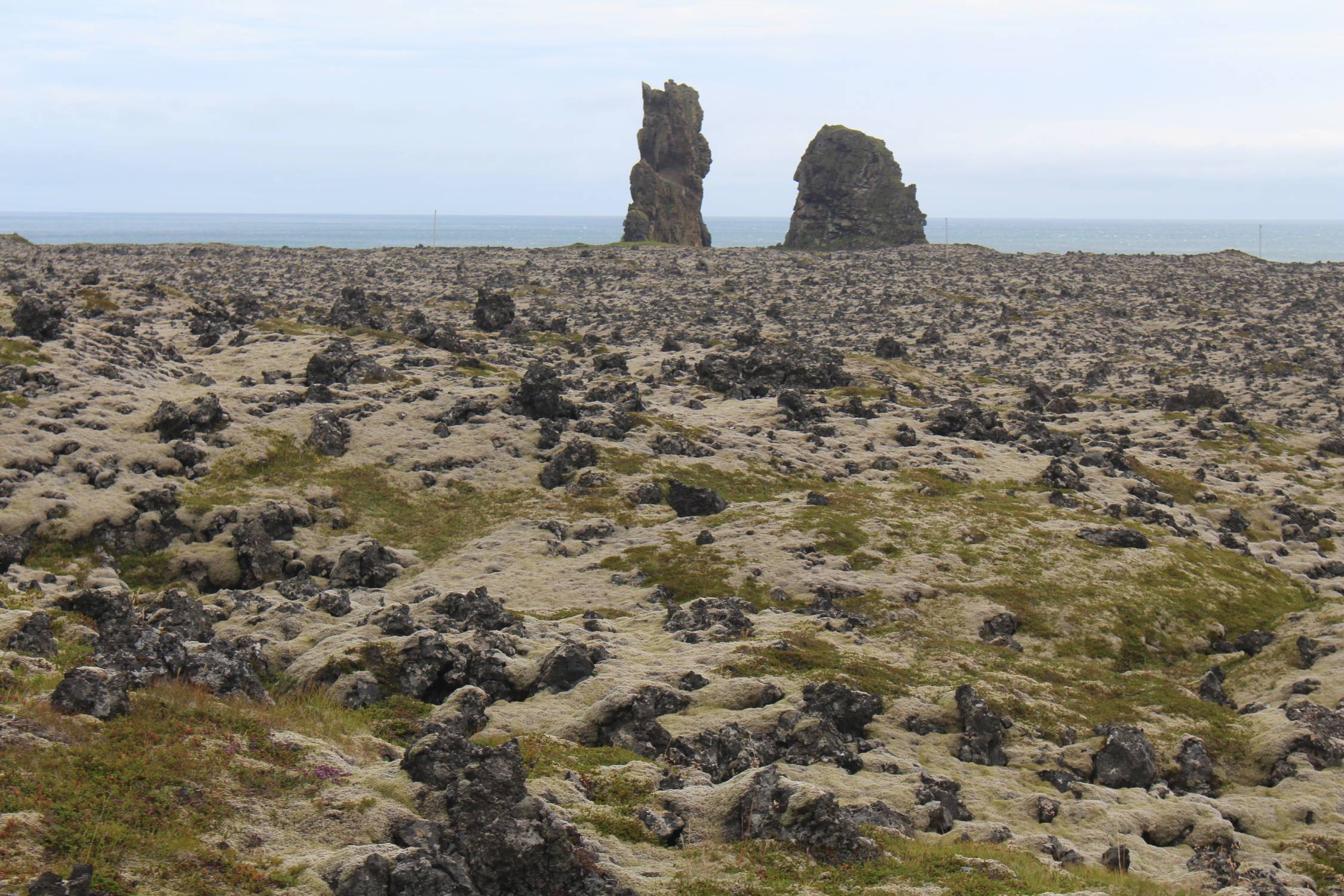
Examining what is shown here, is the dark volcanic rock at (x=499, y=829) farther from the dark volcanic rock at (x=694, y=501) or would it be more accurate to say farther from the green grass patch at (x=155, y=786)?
the dark volcanic rock at (x=694, y=501)

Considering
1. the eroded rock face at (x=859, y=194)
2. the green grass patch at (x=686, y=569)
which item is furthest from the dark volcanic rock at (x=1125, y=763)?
the eroded rock face at (x=859, y=194)

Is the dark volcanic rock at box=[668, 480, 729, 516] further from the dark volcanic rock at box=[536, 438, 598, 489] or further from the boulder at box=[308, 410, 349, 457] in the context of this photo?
the boulder at box=[308, 410, 349, 457]

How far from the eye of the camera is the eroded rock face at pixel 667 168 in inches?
6117

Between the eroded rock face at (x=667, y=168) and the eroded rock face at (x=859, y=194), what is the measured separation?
20658mm

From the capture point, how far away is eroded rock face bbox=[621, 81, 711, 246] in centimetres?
15538

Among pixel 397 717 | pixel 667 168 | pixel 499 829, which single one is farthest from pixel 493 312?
pixel 667 168

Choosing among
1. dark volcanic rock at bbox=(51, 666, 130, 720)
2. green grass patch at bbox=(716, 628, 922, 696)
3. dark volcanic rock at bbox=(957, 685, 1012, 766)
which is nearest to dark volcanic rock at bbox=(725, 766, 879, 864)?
dark volcanic rock at bbox=(957, 685, 1012, 766)

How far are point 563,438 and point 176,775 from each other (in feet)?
93.6

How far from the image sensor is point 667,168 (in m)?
163

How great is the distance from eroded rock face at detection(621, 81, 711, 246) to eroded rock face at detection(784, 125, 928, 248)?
67.8 feet

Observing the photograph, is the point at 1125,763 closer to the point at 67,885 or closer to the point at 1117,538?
the point at 1117,538

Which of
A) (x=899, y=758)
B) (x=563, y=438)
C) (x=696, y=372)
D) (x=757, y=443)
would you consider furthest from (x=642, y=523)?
(x=696, y=372)

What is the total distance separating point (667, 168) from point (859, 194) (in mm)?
33212

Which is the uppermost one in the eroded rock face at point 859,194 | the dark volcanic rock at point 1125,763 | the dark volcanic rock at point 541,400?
the eroded rock face at point 859,194
